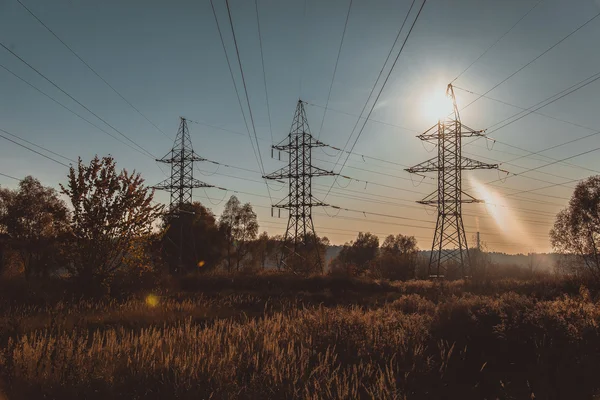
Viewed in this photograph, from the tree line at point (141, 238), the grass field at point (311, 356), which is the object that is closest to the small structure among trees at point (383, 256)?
the tree line at point (141, 238)

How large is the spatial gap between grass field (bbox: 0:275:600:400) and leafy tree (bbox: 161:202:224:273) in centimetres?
3615

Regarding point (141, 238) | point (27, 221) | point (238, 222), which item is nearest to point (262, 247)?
point (238, 222)

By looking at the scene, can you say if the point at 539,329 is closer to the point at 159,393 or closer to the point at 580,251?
the point at 159,393


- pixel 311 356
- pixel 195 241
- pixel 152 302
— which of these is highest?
pixel 195 241

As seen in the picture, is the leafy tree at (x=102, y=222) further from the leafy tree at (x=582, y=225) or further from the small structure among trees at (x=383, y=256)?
the leafy tree at (x=582, y=225)

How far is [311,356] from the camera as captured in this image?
20.1 feet

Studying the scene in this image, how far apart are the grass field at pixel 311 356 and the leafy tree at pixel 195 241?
1423 inches

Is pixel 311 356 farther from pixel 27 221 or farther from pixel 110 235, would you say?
pixel 27 221

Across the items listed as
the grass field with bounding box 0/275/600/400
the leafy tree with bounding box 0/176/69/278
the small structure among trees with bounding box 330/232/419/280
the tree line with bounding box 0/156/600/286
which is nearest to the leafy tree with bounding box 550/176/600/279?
the tree line with bounding box 0/156/600/286

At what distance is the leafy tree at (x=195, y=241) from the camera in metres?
47.4

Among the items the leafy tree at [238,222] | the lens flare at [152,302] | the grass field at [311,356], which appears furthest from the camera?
the leafy tree at [238,222]

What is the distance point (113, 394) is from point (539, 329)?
9.80 meters

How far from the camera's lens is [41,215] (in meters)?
47.5

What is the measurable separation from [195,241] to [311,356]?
49045mm
